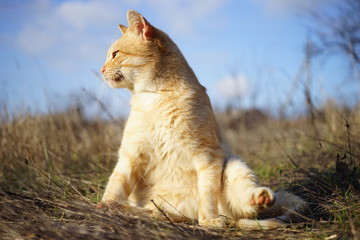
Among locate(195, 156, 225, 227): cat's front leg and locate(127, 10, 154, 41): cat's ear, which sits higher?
locate(127, 10, 154, 41): cat's ear

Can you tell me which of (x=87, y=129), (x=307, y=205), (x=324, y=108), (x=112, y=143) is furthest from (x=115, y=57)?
(x=324, y=108)

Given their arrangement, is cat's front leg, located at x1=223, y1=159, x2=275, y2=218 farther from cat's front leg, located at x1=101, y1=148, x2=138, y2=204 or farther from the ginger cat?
cat's front leg, located at x1=101, y1=148, x2=138, y2=204

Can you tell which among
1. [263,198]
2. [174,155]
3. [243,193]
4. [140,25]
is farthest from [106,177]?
[263,198]

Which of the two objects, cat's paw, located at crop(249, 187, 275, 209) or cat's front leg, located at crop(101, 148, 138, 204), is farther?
cat's front leg, located at crop(101, 148, 138, 204)

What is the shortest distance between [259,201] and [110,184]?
976 millimetres

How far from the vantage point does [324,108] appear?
4.49 m

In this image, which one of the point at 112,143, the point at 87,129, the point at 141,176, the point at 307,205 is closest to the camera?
the point at 307,205

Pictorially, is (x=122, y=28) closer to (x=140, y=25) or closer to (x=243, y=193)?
(x=140, y=25)

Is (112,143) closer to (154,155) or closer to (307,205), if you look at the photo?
(154,155)

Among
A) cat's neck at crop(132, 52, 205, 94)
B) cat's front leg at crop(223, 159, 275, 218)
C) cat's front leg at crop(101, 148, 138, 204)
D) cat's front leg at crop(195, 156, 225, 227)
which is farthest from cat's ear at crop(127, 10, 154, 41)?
cat's front leg at crop(223, 159, 275, 218)

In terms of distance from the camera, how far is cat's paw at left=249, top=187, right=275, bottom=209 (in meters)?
1.70

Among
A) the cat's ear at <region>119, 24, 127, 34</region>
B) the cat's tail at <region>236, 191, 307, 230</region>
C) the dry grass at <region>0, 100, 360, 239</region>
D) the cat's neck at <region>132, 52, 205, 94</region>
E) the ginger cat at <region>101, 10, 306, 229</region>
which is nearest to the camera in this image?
the dry grass at <region>0, 100, 360, 239</region>

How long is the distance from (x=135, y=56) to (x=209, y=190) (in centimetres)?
110

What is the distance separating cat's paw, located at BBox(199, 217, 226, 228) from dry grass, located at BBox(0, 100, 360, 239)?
0.04m
